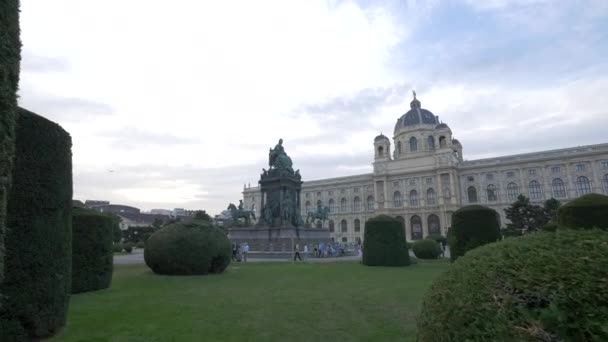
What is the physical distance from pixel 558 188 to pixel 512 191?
808 centimetres

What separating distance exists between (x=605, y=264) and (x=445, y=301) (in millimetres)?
1148

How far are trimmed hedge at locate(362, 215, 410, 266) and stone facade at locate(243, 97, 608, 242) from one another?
60.0 m

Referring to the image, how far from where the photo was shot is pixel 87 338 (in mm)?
6188

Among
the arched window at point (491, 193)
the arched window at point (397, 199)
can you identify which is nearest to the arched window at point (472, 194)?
the arched window at point (491, 193)

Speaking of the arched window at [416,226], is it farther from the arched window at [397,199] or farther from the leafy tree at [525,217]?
the leafy tree at [525,217]

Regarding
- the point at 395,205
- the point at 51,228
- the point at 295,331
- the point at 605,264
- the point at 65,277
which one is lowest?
the point at 295,331

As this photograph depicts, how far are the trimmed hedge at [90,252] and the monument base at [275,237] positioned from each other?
709 inches

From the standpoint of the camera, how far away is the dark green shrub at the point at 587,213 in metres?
14.8

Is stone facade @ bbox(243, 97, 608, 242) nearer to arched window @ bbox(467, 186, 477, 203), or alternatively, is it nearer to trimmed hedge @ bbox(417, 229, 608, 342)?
arched window @ bbox(467, 186, 477, 203)

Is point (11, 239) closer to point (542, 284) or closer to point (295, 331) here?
point (295, 331)

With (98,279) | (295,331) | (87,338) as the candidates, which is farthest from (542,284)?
(98,279)

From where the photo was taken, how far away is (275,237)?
3005 centimetres

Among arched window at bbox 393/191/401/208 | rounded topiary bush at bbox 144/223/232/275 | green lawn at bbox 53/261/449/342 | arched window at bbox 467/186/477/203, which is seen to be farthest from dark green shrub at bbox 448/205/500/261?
arched window at bbox 393/191/401/208

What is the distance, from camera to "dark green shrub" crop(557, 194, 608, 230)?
1477 cm
